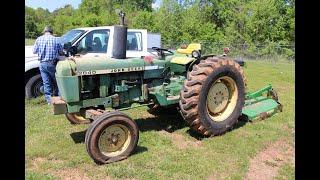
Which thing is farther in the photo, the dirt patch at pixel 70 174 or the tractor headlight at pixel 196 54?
the tractor headlight at pixel 196 54

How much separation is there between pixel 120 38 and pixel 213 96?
186 centimetres

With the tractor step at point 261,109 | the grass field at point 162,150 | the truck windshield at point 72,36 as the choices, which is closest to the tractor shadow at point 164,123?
the grass field at point 162,150

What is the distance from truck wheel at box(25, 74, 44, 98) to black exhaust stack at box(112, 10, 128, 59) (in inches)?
154

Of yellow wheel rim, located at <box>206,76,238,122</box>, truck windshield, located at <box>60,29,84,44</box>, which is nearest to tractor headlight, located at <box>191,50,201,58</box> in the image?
yellow wheel rim, located at <box>206,76,238,122</box>

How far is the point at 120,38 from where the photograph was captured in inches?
231

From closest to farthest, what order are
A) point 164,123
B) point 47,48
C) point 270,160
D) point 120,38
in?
point 270,160
point 120,38
point 164,123
point 47,48

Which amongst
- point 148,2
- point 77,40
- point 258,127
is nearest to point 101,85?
point 258,127

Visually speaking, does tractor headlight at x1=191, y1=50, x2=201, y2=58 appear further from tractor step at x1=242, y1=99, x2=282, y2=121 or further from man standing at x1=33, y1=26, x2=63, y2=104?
man standing at x1=33, y1=26, x2=63, y2=104

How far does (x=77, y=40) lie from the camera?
9.43 meters

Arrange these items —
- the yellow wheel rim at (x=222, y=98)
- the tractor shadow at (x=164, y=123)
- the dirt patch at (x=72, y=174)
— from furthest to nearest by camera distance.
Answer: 1. the yellow wheel rim at (x=222, y=98)
2. the tractor shadow at (x=164, y=123)
3. the dirt patch at (x=72, y=174)

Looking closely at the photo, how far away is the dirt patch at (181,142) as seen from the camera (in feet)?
19.4

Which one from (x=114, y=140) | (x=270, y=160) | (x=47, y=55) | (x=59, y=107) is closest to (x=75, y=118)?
(x=59, y=107)

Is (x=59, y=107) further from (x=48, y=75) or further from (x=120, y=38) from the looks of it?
(x=48, y=75)

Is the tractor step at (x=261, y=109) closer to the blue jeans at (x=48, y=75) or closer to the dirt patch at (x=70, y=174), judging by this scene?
the dirt patch at (x=70, y=174)
